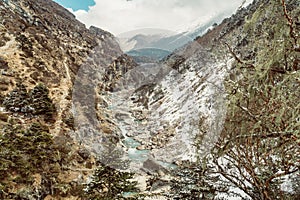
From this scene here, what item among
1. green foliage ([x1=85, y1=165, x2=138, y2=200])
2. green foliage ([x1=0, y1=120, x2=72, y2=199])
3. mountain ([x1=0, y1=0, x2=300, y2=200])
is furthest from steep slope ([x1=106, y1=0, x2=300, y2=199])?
green foliage ([x1=0, y1=120, x2=72, y2=199])

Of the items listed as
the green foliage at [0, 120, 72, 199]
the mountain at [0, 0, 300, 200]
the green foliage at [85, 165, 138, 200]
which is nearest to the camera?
the mountain at [0, 0, 300, 200]

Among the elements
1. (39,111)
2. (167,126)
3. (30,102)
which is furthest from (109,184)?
(167,126)

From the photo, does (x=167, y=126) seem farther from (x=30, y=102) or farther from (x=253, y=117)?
(x=253, y=117)

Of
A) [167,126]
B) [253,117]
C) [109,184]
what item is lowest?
[109,184]

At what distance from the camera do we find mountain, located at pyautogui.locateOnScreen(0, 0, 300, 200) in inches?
101

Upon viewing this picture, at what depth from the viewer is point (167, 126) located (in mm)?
27609

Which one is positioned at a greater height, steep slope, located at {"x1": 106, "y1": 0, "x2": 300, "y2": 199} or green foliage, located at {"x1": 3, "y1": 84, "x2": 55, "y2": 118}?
green foliage, located at {"x1": 3, "y1": 84, "x2": 55, "y2": 118}

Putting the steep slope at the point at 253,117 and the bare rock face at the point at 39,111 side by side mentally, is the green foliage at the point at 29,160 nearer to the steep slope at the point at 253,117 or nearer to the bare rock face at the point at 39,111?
the bare rock face at the point at 39,111

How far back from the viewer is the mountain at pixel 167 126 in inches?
101

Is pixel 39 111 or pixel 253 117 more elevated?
pixel 39 111

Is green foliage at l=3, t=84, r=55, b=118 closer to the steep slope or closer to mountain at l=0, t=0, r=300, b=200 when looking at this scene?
mountain at l=0, t=0, r=300, b=200

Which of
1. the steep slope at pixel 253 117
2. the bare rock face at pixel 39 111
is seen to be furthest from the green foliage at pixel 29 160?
the steep slope at pixel 253 117

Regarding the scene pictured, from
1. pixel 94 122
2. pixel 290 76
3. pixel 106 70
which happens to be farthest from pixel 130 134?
pixel 290 76

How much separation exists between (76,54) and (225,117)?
5056 cm
